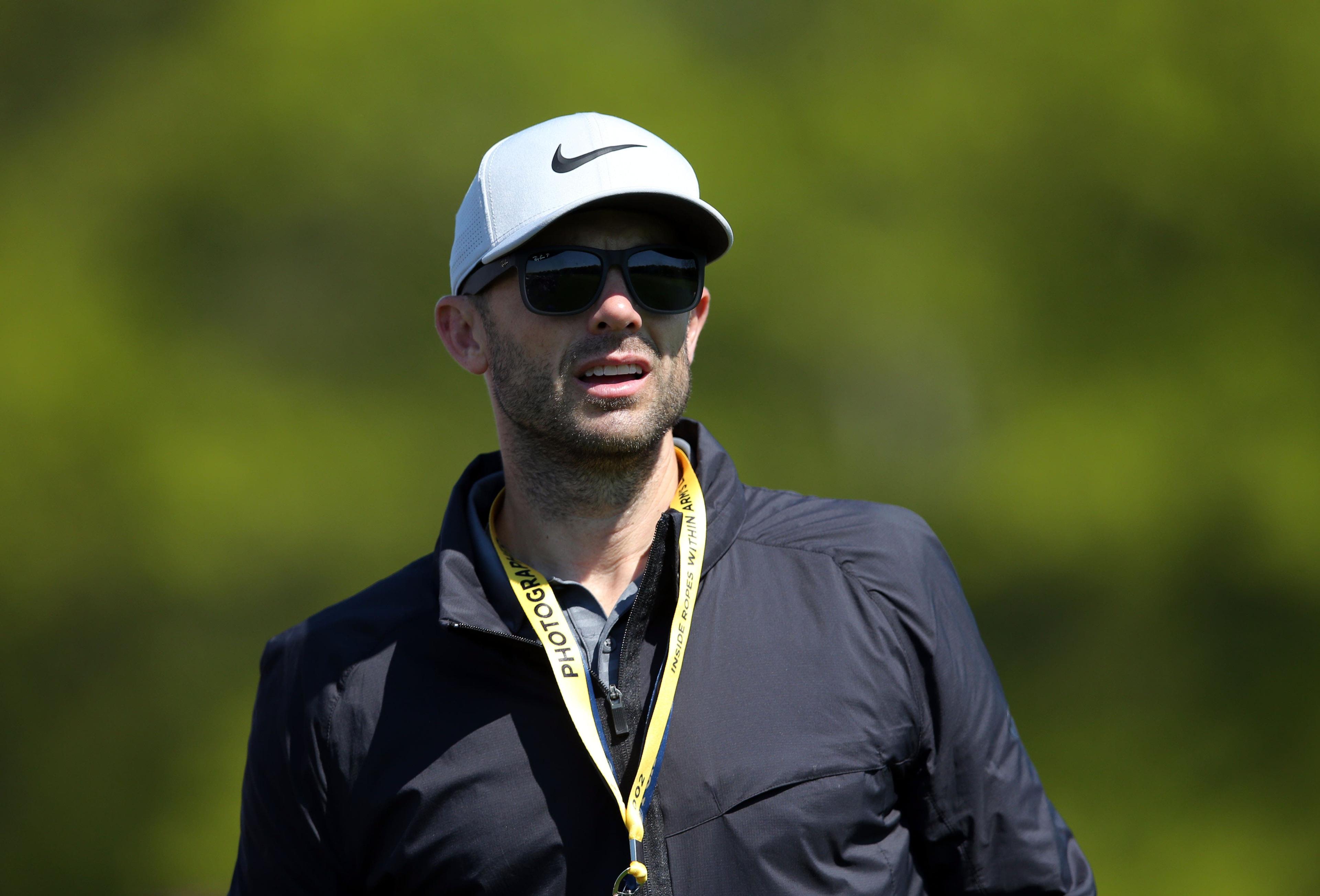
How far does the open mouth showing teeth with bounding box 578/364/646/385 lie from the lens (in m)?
2.17

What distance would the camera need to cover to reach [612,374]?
85.9 inches

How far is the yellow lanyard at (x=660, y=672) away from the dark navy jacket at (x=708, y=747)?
0.03m

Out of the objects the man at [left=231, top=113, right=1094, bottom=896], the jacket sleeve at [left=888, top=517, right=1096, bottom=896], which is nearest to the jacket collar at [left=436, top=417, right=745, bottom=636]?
the man at [left=231, top=113, right=1094, bottom=896]

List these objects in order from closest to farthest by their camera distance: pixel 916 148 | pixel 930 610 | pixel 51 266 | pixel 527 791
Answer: pixel 527 791 < pixel 930 610 < pixel 916 148 < pixel 51 266

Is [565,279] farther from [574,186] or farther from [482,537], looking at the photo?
[482,537]

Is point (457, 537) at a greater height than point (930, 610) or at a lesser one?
greater

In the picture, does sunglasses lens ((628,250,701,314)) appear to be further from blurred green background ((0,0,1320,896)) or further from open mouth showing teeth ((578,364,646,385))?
blurred green background ((0,0,1320,896))

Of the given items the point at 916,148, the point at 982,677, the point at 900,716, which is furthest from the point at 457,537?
the point at 916,148

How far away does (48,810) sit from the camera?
507 centimetres

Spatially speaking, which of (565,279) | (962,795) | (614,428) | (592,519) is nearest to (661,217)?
(565,279)

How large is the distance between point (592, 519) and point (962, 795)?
2.69 feet

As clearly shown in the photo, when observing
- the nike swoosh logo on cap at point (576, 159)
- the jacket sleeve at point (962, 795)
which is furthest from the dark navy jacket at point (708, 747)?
the nike swoosh logo on cap at point (576, 159)

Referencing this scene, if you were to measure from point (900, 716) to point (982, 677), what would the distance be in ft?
0.78

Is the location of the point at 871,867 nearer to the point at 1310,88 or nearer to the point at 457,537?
the point at 457,537
